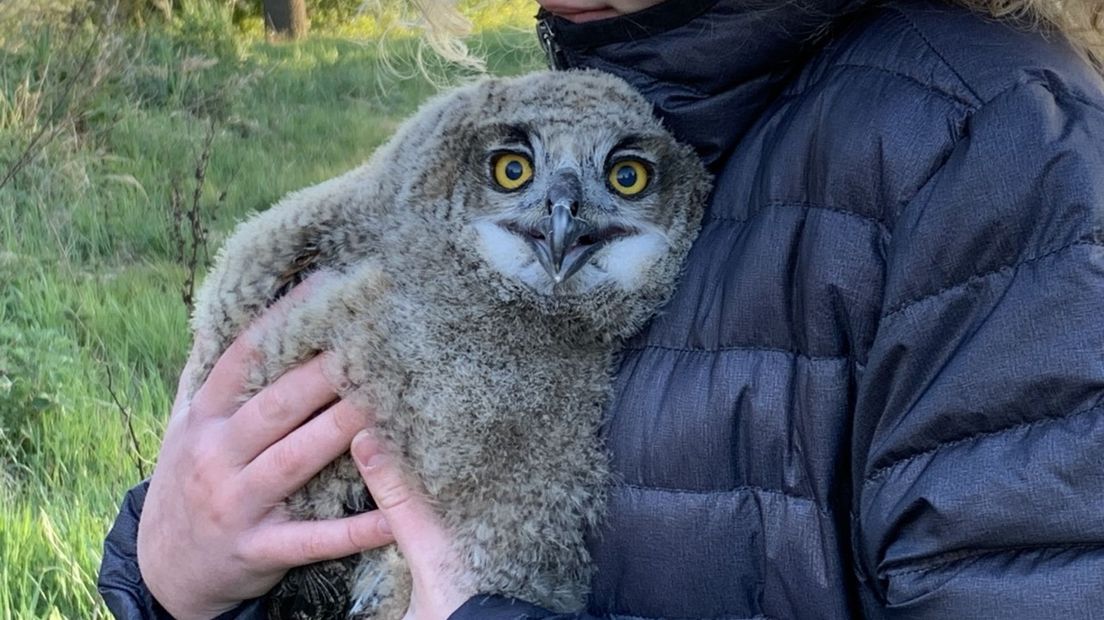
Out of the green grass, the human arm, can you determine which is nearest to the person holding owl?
the human arm

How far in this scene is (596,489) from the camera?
155 cm

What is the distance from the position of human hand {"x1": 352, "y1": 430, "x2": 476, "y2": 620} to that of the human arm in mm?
642

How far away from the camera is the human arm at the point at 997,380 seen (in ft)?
3.36

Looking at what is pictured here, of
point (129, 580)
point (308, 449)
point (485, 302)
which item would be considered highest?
point (485, 302)

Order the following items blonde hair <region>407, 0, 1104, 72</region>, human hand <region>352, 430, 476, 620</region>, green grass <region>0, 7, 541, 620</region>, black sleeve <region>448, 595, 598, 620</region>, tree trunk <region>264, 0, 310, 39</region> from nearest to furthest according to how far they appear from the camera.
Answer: blonde hair <region>407, 0, 1104, 72</region> < black sleeve <region>448, 595, 598, 620</region> < human hand <region>352, 430, 476, 620</region> < green grass <region>0, 7, 541, 620</region> < tree trunk <region>264, 0, 310, 39</region>

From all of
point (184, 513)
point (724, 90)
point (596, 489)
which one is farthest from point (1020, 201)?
point (184, 513)

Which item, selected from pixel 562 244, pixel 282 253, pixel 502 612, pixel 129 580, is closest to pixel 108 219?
pixel 129 580

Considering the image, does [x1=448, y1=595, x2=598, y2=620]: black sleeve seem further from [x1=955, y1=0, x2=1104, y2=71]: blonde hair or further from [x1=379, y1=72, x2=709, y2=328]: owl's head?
[x1=955, y1=0, x2=1104, y2=71]: blonde hair

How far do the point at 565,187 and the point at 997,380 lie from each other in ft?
2.73

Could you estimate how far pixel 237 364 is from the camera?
1.77 meters

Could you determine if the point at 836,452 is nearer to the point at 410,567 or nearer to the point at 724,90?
the point at 724,90

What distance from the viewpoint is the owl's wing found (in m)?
1.79

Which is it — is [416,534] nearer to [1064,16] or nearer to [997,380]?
[997,380]

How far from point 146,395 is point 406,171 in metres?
2.34
